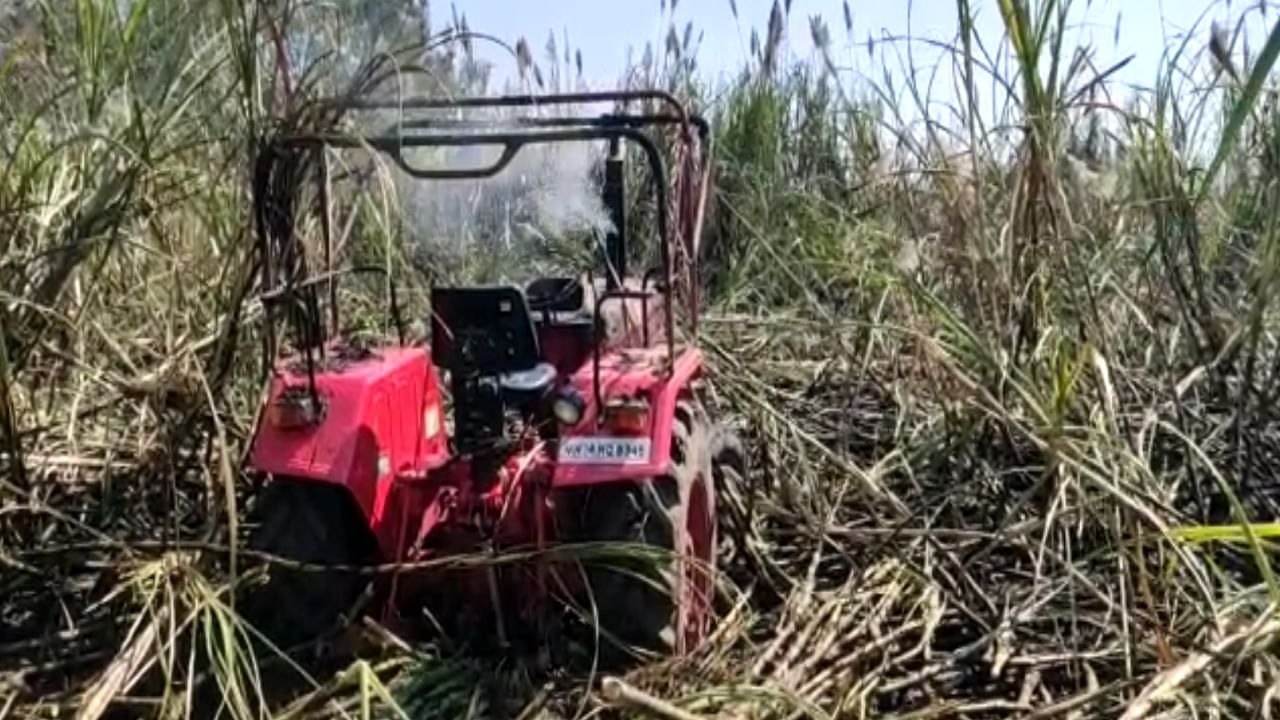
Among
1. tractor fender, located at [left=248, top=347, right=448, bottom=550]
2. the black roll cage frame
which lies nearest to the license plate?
the black roll cage frame

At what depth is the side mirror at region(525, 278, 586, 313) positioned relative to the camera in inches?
160

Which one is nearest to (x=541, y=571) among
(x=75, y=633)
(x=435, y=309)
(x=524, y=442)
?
(x=524, y=442)

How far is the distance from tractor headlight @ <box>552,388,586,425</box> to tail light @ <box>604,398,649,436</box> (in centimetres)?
6

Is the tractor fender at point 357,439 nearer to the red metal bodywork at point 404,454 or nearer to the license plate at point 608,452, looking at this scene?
the red metal bodywork at point 404,454

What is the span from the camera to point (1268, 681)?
3004mm

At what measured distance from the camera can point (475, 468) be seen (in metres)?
3.44

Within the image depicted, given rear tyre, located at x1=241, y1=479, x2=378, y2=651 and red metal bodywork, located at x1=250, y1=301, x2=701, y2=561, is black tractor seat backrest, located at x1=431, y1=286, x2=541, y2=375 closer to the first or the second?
red metal bodywork, located at x1=250, y1=301, x2=701, y2=561

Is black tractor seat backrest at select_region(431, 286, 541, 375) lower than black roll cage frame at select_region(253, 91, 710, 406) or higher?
lower

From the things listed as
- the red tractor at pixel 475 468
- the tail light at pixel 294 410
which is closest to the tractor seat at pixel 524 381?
the red tractor at pixel 475 468

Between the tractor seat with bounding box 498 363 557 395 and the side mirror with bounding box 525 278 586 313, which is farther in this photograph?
the side mirror with bounding box 525 278 586 313

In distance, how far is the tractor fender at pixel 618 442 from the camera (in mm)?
3352

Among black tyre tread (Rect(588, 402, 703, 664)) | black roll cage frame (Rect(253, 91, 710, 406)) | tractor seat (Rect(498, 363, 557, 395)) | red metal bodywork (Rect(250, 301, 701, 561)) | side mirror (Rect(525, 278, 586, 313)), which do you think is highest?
black roll cage frame (Rect(253, 91, 710, 406))

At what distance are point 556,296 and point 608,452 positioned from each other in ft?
2.78

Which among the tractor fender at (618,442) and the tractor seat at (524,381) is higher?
the tractor seat at (524,381)
